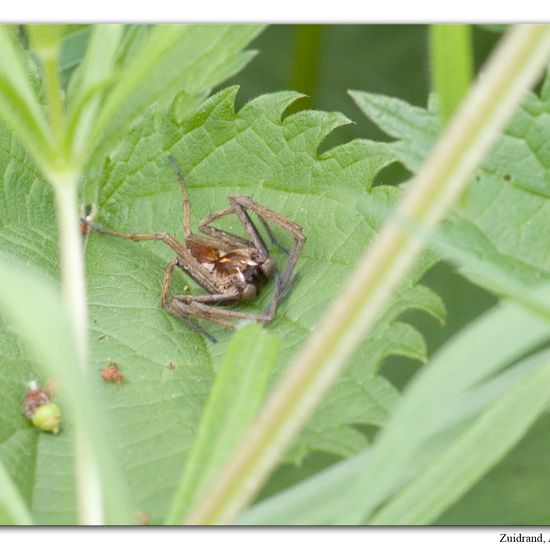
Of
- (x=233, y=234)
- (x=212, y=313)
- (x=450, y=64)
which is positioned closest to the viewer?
(x=450, y=64)

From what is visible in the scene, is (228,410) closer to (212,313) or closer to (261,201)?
(212,313)

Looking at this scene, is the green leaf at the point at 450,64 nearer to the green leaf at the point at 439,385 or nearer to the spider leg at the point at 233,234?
the green leaf at the point at 439,385

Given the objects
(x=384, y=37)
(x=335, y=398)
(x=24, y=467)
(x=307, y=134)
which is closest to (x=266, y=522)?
(x=335, y=398)

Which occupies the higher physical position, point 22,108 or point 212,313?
point 22,108

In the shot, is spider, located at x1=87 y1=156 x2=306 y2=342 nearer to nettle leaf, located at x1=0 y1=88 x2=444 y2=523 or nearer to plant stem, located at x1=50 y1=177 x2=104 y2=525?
nettle leaf, located at x1=0 y1=88 x2=444 y2=523

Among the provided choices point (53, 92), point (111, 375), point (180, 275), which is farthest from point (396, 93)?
point (53, 92)

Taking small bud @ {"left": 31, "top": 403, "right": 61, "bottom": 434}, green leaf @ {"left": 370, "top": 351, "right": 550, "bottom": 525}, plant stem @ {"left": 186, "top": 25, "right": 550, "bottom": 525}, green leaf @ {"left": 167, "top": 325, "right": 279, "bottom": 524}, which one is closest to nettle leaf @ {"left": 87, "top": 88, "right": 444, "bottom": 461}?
small bud @ {"left": 31, "top": 403, "right": 61, "bottom": 434}

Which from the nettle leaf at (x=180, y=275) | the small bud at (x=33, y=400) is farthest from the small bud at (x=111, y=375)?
the small bud at (x=33, y=400)
